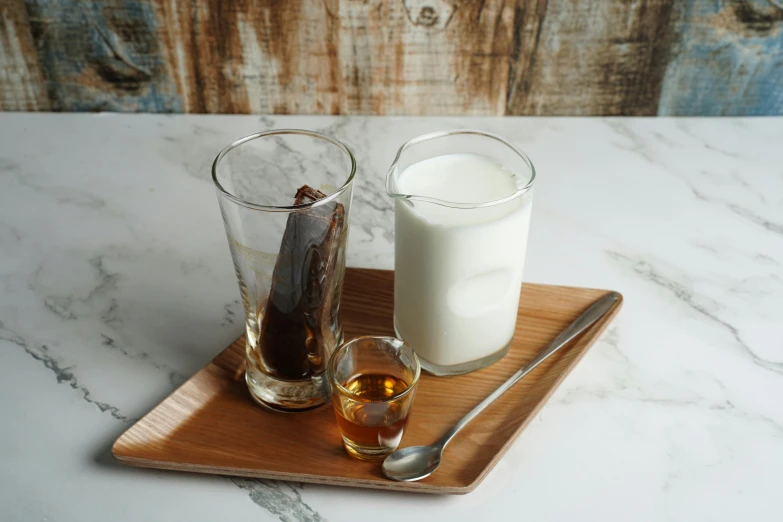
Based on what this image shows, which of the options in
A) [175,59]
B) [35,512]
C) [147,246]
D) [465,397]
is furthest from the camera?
[175,59]

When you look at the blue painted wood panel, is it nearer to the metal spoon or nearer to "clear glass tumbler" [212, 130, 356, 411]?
the metal spoon

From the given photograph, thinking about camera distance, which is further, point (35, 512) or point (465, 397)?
point (465, 397)

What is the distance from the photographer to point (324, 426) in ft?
2.50

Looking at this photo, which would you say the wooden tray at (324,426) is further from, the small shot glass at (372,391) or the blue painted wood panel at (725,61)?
the blue painted wood panel at (725,61)

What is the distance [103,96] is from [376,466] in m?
0.86

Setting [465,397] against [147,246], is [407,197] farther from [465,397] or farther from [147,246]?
[147,246]

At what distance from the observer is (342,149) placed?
754 mm

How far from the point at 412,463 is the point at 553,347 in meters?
0.22

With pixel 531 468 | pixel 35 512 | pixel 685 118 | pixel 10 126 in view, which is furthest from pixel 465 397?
pixel 10 126

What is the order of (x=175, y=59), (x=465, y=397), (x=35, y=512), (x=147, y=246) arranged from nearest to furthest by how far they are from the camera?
(x=35, y=512)
(x=465, y=397)
(x=147, y=246)
(x=175, y=59)

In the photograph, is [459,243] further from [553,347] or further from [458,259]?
[553,347]

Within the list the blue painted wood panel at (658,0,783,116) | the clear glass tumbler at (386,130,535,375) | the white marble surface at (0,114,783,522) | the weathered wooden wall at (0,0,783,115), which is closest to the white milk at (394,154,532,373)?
the clear glass tumbler at (386,130,535,375)

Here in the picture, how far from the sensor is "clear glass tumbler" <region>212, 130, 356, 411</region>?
0.70m

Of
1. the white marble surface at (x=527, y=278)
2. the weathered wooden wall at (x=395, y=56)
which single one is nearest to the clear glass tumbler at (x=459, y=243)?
the white marble surface at (x=527, y=278)
